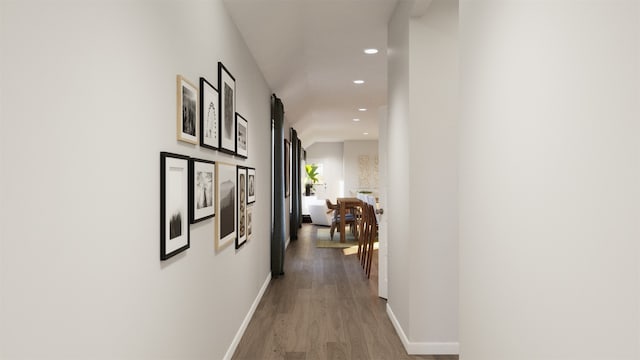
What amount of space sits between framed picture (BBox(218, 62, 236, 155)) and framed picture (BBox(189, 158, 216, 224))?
0.31m

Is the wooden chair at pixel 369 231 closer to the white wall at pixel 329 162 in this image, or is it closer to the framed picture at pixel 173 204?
the framed picture at pixel 173 204

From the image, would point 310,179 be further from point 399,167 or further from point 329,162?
point 399,167

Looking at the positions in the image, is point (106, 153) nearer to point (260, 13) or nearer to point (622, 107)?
point (622, 107)

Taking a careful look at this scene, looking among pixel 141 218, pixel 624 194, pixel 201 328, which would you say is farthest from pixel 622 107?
pixel 201 328

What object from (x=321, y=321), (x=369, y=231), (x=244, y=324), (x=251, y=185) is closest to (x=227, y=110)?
(x=251, y=185)

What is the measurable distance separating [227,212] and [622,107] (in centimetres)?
244

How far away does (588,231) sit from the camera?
1.00 meters

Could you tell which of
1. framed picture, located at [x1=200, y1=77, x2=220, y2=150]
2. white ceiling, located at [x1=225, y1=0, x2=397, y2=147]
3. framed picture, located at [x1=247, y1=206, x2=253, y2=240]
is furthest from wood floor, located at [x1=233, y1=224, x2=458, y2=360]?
white ceiling, located at [x1=225, y1=0, x2=397, y2=147]

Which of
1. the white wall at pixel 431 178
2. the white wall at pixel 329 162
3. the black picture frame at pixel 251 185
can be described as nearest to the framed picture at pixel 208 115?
the black picture frame at pixel 251 185

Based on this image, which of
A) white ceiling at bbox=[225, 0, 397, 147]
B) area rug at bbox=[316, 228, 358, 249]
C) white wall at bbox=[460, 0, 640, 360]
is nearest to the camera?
white wall at bbox=[460, 0, 640, 360]

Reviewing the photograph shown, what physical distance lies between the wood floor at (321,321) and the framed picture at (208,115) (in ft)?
5.07

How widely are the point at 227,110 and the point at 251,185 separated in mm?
1167

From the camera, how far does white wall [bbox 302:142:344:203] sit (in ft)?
46.9

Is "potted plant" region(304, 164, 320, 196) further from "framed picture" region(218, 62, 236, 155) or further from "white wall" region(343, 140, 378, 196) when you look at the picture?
"framed picture" region(218, 62, 236, 155)
